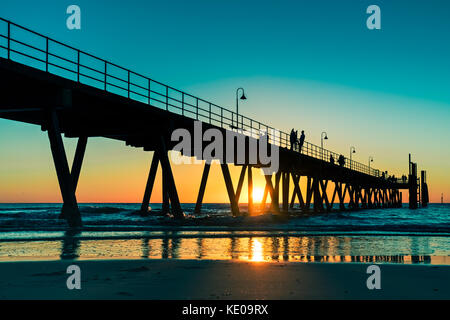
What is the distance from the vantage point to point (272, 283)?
7.19 m

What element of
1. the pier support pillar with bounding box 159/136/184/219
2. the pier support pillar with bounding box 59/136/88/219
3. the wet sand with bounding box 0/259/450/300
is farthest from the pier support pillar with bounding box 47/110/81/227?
the wet sand with bounding box 0/259/450/300

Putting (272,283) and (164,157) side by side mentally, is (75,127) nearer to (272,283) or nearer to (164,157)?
(164,157)

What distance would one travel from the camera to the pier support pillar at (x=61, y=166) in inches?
742

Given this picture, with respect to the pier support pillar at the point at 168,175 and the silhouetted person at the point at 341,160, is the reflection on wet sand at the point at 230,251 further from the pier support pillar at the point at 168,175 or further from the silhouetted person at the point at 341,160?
the silhouetted person at the point at 341,160

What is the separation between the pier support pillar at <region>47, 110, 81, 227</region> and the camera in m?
18.9

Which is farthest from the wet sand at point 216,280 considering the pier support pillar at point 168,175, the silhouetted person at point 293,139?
the silhouetted person at point 293,139

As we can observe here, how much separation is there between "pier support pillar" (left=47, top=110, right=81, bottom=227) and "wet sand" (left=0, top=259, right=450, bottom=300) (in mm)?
10068

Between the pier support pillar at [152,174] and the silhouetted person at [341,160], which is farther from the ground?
the silhouetted person at [341,160]

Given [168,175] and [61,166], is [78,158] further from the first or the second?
[61,166]

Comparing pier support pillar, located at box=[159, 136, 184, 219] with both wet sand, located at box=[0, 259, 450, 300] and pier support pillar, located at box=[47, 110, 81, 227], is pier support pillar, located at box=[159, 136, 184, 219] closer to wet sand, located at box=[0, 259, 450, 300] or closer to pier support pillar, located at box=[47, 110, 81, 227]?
pier support pillar, located at box=[47, 110, 81, 227]

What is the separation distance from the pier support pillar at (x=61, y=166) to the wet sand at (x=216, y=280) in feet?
33.0

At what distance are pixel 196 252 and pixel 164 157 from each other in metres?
14.4

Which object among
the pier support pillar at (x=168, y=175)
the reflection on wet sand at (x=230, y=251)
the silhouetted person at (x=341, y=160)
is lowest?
the reflection on wet sand at (x=230, y=251)
